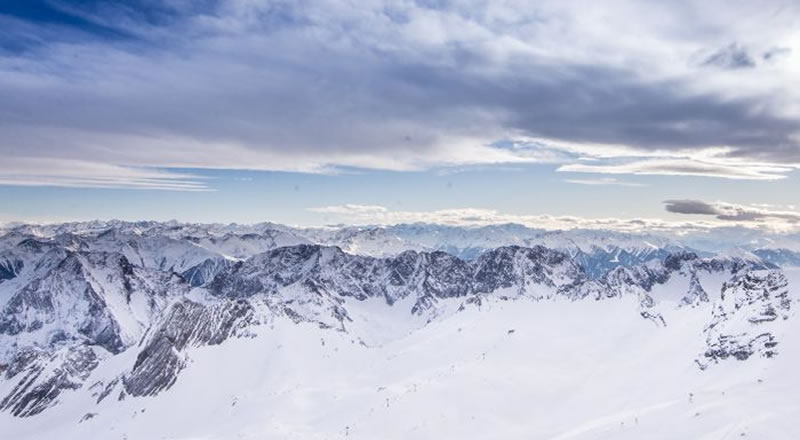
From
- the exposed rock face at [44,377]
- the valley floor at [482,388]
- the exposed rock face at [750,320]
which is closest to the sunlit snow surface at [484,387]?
the valley floor at [482,388]

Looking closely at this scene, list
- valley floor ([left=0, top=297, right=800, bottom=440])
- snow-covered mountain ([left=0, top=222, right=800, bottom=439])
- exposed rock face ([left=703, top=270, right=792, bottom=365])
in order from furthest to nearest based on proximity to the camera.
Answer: exposed rock face ([left=703, top=270, right=792, bottom=365]) → snow-covered mountain ([left=0, top=222, right=800, bottom=439]) → valley floor ([left=0, top=297, right=800, bottom=440])

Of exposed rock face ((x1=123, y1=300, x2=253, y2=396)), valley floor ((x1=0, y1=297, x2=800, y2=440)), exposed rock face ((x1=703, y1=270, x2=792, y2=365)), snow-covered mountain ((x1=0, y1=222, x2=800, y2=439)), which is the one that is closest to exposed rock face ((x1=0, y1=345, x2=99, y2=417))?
snow-covered mountain ((x1=0, y1=222, x2=800, y2=439))

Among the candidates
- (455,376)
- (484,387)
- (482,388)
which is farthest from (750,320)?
(455,376)

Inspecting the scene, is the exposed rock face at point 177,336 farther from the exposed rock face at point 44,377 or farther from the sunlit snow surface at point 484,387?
the exposed rock face at point 44,377

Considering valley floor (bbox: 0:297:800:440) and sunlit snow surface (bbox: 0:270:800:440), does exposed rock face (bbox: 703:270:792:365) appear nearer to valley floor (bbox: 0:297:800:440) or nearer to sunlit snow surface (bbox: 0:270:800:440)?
sunlit snow surface (bbox: 0:270:800:440)

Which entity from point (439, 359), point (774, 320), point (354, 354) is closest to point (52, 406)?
point (354, 354)

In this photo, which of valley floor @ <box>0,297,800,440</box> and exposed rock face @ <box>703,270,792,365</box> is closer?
valley floor @ <box>0,297,800,440</box>

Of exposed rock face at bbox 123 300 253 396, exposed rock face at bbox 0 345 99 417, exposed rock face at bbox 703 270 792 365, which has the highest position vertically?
exposed rock face at bbox 703 270 792 365

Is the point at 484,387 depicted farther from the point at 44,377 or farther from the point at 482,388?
the point at 44,377
